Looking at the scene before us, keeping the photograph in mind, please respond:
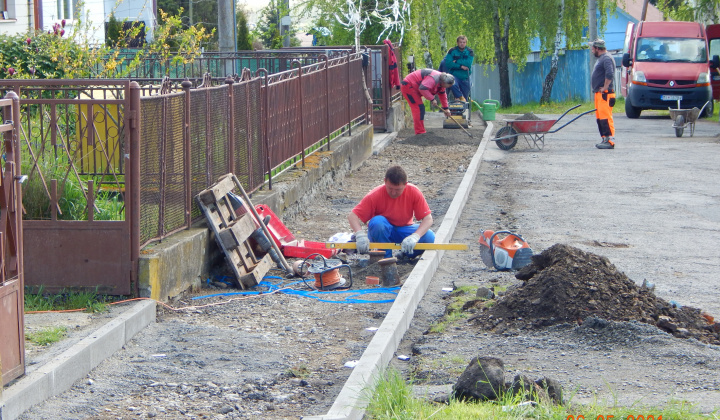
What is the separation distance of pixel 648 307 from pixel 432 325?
1.53 m

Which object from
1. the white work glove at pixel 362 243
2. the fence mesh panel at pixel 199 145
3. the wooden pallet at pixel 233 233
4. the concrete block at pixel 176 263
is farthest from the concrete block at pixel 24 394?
the white work glove at pixel 362 243

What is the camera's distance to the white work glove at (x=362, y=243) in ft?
26.0

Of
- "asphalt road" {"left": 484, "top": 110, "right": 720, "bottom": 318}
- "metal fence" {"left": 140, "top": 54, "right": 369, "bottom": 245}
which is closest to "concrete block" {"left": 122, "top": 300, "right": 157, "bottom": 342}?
"metal fence" {"left": 140, "top": 54, "right": 369, "bottom": 245}

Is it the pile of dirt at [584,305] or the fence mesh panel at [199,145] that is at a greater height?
the fence mesh panel at [199,145]

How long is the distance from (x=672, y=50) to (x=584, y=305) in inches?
852

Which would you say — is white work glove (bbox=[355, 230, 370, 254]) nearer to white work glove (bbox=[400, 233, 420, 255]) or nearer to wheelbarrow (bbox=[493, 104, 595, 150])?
white work glove (bbox=[400, 233, 420, 255])

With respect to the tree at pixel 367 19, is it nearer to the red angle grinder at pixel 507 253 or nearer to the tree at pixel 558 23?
the tree at pixel 558 23

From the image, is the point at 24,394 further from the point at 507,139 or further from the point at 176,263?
the point at 507,139

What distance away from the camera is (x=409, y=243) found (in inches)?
313

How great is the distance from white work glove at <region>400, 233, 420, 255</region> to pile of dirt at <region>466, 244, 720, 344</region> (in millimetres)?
1526

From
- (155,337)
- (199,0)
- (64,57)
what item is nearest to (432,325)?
(155,337)

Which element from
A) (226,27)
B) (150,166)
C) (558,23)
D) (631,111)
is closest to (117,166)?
(150,166)

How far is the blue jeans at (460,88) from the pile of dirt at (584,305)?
15624mm

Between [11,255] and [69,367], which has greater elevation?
[11,255]
